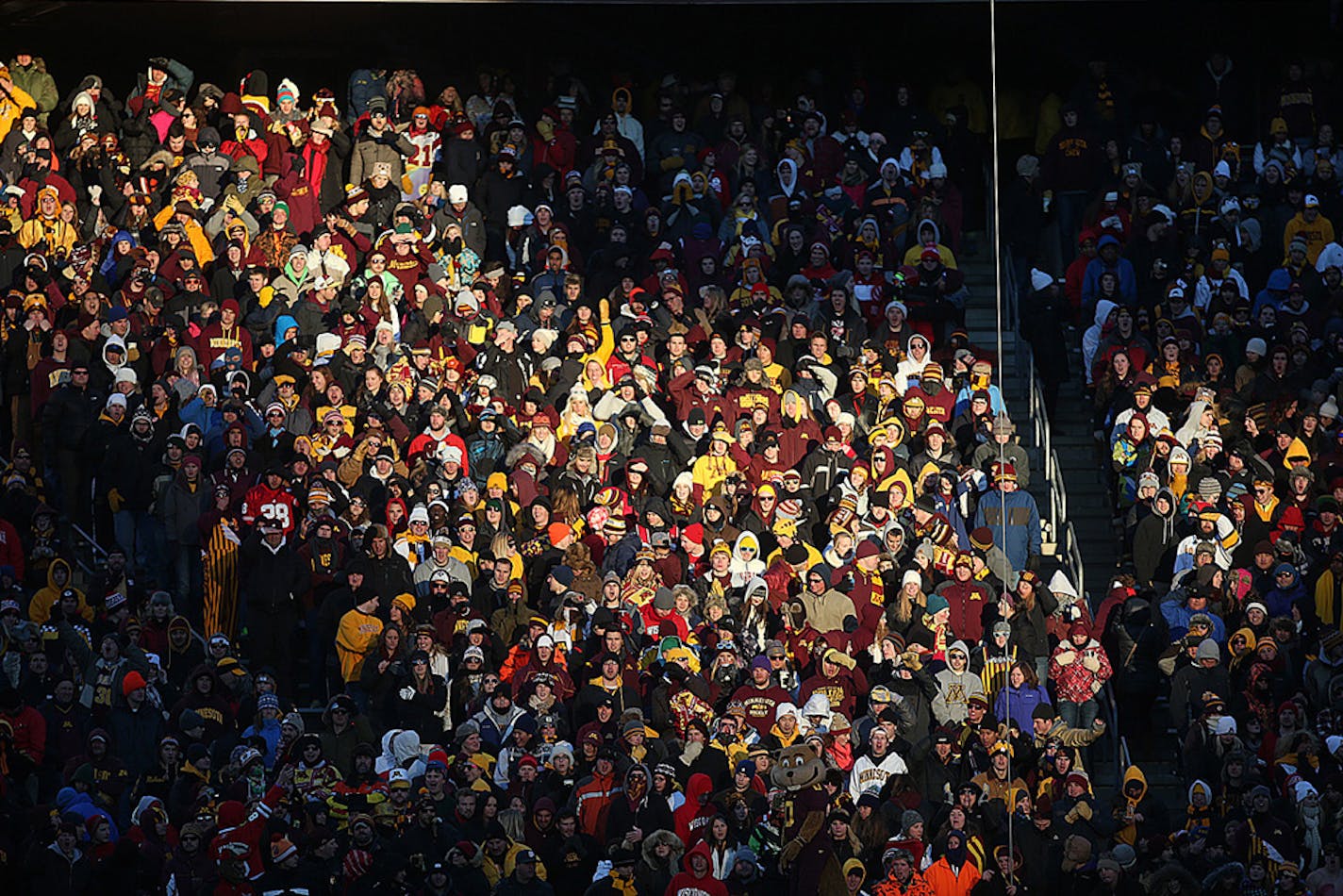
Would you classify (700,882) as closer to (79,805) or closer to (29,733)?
(79,805)

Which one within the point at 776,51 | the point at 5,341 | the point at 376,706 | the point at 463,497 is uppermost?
the point at 776,51

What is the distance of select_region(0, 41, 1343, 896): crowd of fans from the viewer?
→ 14.9m

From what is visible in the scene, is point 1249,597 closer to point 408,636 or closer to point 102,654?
point 408,636

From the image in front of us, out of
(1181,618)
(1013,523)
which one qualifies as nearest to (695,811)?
(1013,523)

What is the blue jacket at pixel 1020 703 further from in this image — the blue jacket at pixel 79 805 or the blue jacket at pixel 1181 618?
the blue jacket at pixel 79 805

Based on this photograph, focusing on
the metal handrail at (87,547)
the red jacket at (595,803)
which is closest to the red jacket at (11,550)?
the metal handrail at (87,547)

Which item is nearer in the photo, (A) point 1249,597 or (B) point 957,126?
(A) point 1249,597

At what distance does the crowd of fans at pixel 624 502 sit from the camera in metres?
14.9

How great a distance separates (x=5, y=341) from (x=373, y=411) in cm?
279

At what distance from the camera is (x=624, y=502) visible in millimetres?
16594

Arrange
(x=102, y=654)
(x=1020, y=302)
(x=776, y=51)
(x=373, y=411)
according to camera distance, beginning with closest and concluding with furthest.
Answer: (x=102, y=654)
(x=373, y=411)
(x=1020, y=302)
(x=776, y=51)

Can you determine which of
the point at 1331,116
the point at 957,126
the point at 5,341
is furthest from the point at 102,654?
the point at 1331,116

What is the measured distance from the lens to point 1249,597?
15938 mm

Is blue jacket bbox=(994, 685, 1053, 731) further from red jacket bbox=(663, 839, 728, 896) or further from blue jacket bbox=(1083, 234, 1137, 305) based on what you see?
blue jacket bbox=(1083, 234, 1137, 305)
